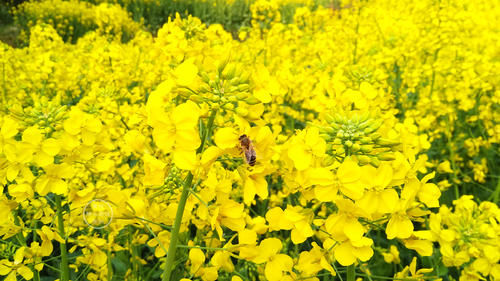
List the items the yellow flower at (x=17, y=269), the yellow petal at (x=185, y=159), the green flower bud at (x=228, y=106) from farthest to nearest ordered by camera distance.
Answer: the yellow flower at (x=17, y=269), the green flower bud at (x=228, y=106), the yellow petal at (x=185, y=159)

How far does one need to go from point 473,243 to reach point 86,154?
1790mm

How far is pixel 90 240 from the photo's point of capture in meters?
1.87

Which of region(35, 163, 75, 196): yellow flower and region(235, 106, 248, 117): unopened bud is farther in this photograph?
region(35, 163, 75, 196): yellow flower

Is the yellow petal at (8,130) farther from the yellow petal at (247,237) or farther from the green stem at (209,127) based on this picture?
the yellow petal at (247,237)

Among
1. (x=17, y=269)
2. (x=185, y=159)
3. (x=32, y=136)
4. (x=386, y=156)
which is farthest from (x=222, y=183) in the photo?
(x=17, y=269)

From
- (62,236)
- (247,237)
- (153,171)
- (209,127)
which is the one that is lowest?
(62,236)

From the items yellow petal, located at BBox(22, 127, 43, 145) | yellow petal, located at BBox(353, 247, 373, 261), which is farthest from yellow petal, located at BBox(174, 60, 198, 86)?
yellow petal, located at BBox(353, 247, 373, 261)

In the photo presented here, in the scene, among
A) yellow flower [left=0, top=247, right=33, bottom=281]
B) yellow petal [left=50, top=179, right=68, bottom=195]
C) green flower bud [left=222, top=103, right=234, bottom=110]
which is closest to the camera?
green flower bud [left=222, top=103, right=234, bottom=110]

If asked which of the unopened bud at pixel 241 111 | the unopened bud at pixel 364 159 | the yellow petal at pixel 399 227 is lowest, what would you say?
the yellow petal at pixel 399 227

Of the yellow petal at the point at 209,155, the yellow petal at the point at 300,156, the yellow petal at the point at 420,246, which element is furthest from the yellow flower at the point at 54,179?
the yellow petal at the point at 420,246

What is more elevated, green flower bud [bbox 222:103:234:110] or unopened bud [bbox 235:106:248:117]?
green flower bud [bbox 222:103:234:110]

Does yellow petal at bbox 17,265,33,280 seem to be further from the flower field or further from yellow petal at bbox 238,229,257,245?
yellow petal at bbox 238,229,257,245

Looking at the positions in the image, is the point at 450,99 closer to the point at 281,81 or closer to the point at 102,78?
the point at 281,81

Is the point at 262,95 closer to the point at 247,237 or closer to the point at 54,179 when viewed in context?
the point at 247,237
